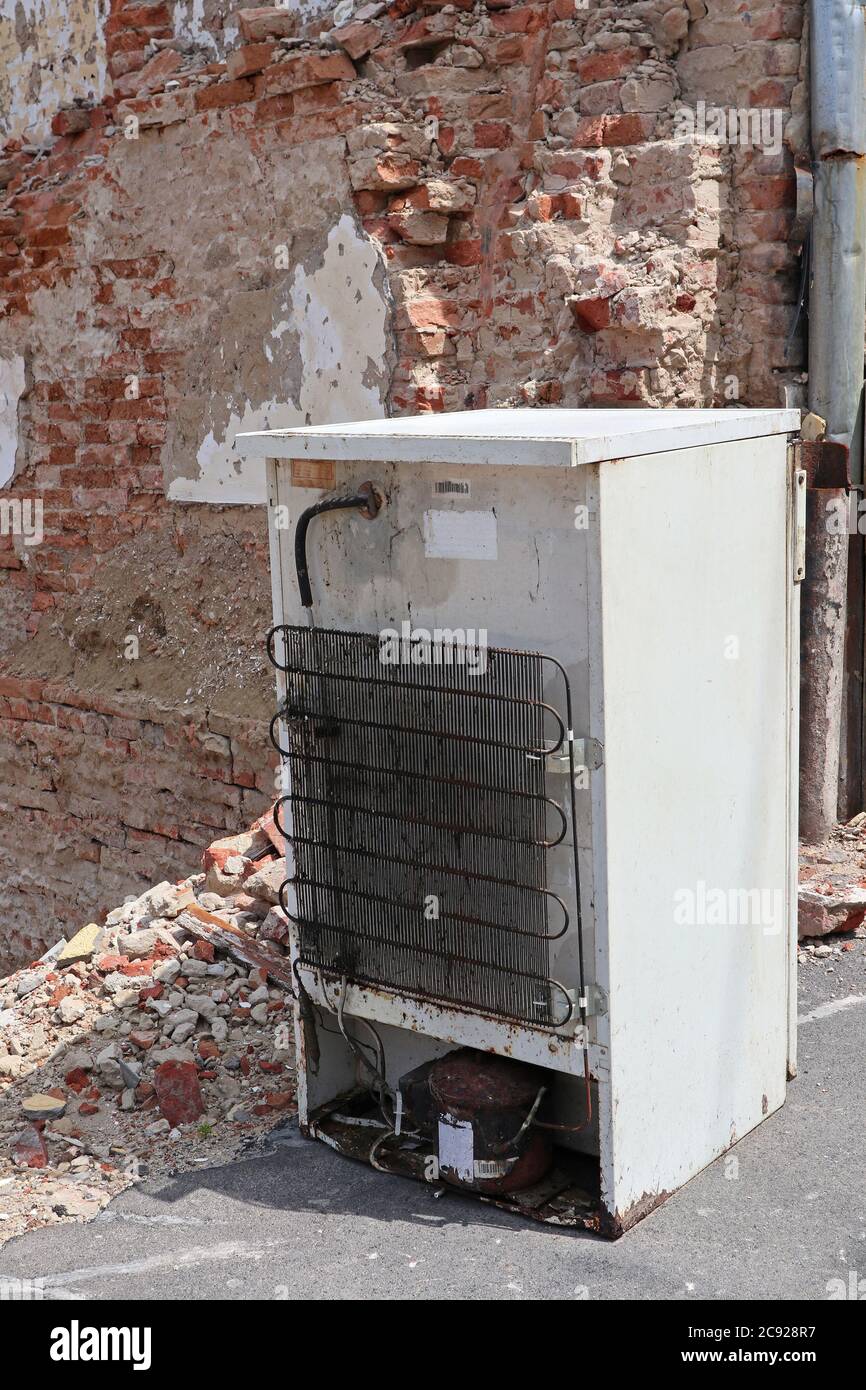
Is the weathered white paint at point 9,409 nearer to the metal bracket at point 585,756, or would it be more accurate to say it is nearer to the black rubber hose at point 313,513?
the black rubber hose at point 313,513

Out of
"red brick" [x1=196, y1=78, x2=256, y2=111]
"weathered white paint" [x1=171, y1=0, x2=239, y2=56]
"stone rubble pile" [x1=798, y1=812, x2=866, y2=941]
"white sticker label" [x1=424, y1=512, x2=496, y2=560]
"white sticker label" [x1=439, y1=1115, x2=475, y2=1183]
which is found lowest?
"white sticker label" [x1=439, y1=1115, x2=475, y2=1183]

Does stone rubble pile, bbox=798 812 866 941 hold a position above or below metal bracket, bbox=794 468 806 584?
below

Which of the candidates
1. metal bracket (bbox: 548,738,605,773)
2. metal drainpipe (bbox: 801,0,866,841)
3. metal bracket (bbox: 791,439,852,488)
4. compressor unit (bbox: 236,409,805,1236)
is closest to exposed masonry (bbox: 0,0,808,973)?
metal drainpipe (bbox: 801,0,866,841)

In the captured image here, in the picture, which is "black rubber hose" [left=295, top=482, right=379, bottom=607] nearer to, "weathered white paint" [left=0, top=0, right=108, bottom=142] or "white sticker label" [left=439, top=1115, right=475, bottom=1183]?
"white sticker label" [left=439, top=1115, right=475, bottom=1183]

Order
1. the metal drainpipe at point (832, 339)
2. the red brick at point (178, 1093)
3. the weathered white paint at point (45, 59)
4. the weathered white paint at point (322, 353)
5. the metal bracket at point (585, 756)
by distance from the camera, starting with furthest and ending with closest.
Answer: the weathered white paint at point (45, 59) → the weathered white paint at point (322, 353) → the metal drainpipe at point (832, 339) → the red brick at point (178, 1093) → the metal bracket at point (585, 756)

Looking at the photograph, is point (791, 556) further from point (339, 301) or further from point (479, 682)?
point (339, 301)

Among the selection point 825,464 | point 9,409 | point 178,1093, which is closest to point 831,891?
point 825,464

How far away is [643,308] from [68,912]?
4.15 meters

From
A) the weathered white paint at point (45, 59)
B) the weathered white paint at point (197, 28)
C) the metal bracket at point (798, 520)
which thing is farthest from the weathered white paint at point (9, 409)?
the metal bracket at point (798, 520)

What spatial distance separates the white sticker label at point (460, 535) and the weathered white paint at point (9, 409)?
469 centimetres

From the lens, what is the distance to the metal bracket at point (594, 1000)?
120 inches

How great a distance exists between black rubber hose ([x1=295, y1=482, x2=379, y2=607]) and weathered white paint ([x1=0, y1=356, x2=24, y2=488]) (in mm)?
4385

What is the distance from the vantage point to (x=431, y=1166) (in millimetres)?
3436

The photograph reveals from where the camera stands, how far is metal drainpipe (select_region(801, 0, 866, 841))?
4664 millimetres
